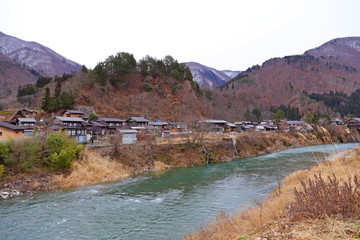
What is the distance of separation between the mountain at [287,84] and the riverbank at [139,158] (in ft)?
138

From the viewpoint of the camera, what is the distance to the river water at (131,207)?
11383 millimetres

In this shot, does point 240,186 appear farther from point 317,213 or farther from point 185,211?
point 317,213

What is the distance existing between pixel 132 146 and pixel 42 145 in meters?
11.4

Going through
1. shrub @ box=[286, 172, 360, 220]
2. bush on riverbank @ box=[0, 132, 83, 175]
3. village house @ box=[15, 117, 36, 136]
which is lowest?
bush on riverbank @ box=[0, 132, 83, 175]

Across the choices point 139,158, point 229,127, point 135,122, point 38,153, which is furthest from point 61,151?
point 229,127

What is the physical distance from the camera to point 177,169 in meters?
29.9

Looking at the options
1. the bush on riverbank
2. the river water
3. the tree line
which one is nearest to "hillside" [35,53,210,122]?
the bush on riverbank

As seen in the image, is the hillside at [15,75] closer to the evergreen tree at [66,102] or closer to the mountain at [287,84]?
the evergreen tree at [66,102]

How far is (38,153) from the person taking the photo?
77.7 feet

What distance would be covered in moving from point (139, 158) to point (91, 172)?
26.0 ft

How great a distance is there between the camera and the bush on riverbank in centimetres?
2206

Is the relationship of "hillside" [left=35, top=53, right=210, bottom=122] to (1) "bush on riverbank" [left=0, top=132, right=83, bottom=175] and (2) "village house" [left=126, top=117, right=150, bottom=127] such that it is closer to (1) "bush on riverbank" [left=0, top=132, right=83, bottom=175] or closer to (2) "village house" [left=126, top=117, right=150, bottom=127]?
(2) "village house" [left=126, top=117, right=150, bottom=127]

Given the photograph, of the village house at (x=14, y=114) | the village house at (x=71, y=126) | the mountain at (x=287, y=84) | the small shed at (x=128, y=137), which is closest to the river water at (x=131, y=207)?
the small shed at (x=128, y=137)

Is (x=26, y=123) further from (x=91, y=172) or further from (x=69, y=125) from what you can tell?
(x=91, y=172)
